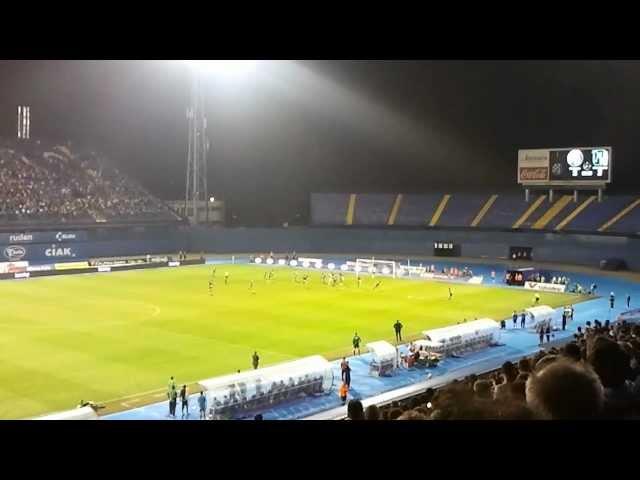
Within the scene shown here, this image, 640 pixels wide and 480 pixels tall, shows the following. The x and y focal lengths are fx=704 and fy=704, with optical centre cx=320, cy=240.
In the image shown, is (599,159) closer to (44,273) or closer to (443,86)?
(443,86)

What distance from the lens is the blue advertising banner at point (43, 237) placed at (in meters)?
60.3

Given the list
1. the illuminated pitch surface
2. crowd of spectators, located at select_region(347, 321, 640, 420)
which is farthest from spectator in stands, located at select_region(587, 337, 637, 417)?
the illuminated pitch surface

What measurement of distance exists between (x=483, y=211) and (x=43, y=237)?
42.5 m

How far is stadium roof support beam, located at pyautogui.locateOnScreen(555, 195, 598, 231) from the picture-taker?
66.4 meters

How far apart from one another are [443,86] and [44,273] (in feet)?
135

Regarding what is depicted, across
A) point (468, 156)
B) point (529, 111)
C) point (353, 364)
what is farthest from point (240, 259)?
point (353, 364)

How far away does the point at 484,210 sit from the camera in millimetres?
72000

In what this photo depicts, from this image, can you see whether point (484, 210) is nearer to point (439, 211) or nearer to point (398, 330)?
→ point (439, 211)

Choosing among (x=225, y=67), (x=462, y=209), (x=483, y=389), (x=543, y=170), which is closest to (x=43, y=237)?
(x=225, y=67)

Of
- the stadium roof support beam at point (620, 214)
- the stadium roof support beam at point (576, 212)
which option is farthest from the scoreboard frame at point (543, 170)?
the stadium roof support beam at point (576, 212)

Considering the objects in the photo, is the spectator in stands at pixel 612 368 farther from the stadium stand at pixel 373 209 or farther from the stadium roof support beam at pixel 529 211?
the stadium stand at pixel 373 209

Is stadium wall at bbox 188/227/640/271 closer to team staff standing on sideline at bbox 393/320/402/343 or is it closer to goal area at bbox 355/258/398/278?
goal area at bbox 355/258/398/278
